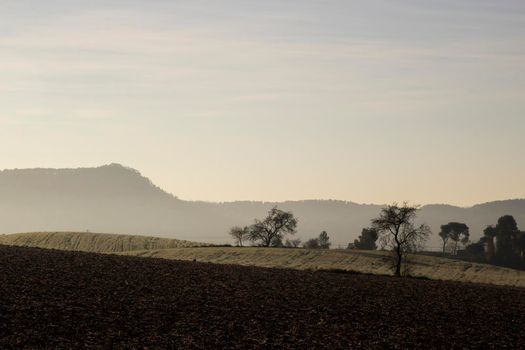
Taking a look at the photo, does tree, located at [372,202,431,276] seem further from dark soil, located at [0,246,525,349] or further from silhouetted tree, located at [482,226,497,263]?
silhouetted tree, located at [482,226,497,263]

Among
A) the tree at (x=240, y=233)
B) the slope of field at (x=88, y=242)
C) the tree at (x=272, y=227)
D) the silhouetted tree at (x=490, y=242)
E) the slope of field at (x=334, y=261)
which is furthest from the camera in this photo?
the silhouetted tree at (x=490, y=242)

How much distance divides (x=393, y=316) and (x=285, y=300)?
24.0ft

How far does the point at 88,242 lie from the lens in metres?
120

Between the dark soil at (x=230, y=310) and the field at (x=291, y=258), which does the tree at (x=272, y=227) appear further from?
the dark soil at (x=230, y=310)

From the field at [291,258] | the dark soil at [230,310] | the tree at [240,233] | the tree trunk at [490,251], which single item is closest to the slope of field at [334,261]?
the field at [291,258]

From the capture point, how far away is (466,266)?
341ft

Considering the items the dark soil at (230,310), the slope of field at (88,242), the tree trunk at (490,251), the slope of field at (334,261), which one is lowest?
the dark soil at (230,310)

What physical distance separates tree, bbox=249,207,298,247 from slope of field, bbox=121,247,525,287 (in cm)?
2341

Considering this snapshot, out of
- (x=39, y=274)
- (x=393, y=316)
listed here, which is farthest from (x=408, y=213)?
(x=39, y=274)

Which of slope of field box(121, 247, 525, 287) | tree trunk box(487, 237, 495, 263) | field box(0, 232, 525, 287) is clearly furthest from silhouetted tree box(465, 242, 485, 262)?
slope of field box(121, 247, 525, 287)

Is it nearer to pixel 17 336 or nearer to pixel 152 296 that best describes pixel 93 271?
pixel 152 296

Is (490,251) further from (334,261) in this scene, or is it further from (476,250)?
(334,261)

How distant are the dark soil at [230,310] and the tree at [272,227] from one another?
72.9 metres

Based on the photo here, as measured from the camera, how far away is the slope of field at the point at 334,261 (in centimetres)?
8819
